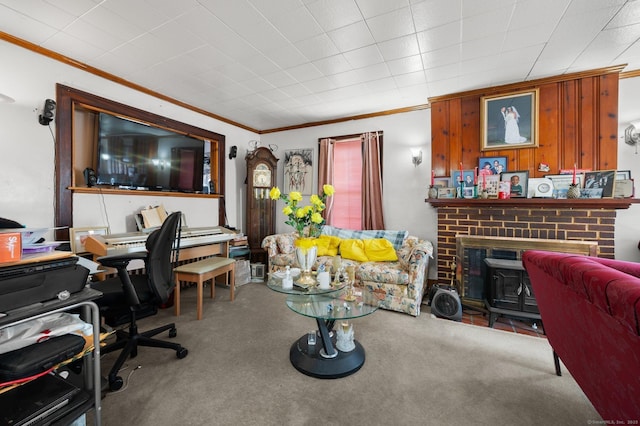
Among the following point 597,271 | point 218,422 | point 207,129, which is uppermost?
point 207,129

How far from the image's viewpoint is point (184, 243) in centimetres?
299

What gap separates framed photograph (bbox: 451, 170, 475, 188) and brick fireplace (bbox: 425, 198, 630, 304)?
0.27 m

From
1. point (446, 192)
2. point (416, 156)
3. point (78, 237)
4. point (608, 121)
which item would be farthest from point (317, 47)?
point (608, 121)

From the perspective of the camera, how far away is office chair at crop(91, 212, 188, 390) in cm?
172

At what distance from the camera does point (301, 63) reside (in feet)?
8.52

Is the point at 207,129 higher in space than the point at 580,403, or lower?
higher

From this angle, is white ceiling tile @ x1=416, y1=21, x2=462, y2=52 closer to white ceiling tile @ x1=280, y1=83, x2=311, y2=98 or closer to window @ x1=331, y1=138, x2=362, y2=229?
white ceiling tile @ x1=280, y1=83, x2=311, y2=98

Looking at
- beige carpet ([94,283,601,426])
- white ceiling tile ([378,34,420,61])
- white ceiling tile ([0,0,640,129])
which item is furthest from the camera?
white ceiling tile ([378,34,420,61])

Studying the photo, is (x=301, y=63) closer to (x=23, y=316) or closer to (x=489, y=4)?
(x=489, y=4)

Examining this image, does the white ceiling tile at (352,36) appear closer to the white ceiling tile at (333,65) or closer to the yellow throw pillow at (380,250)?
the white ceiling tile at (333,65)

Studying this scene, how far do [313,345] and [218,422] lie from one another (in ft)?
2.67

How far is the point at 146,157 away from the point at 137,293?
1.95 meters

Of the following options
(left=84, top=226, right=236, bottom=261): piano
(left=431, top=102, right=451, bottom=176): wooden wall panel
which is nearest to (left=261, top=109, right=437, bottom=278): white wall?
(left=431, top=102, right=451, bottom=176): wooden wall panel

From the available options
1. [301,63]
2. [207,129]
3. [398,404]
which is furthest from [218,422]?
Result: [207,129]
